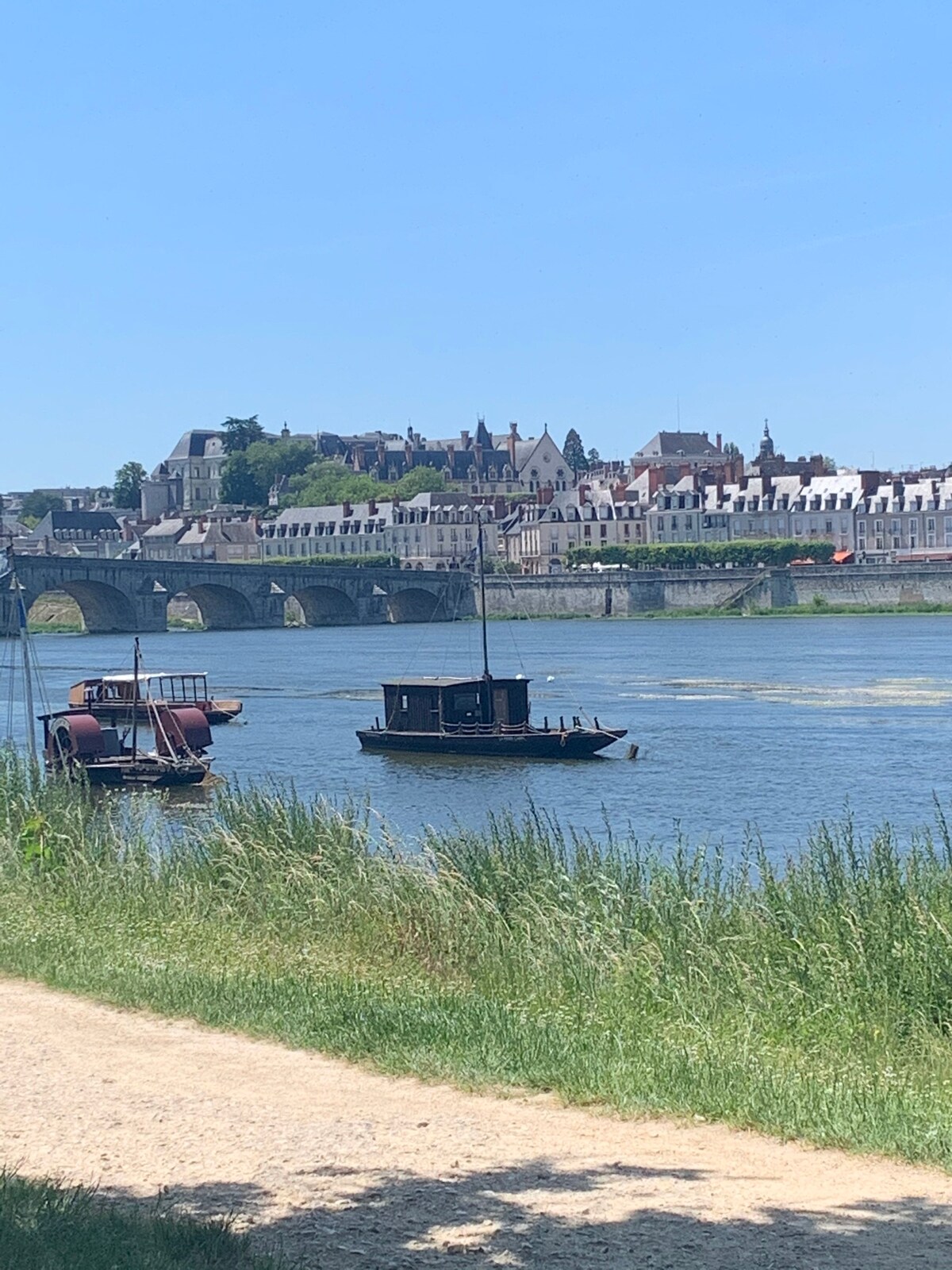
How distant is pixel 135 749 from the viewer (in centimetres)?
3856

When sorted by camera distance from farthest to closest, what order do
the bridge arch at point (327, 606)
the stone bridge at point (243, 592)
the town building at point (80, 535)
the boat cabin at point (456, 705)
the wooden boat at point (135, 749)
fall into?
1. the town building at point (80, 535)
2. the bridge arch at point (327, 606)
3. the stone bridge at point (243, 592)
4. the boat cabin at point (456, 705)
5. the wooden boat at point (135, 749)

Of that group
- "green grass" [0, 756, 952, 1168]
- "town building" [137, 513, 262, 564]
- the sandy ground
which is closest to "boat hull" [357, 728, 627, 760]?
"green grass" [0, 756, 952, 1168]

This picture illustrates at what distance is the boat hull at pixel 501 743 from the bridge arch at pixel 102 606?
63194mm

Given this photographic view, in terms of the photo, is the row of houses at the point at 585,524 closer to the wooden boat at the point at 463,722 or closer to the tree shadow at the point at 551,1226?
the wooden boat at the point at 463,722

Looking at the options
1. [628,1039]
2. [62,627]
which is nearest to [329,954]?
[628,1039]

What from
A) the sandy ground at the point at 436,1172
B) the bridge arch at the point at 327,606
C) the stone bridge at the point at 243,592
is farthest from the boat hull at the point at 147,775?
the bridge arch at the point at 327,606

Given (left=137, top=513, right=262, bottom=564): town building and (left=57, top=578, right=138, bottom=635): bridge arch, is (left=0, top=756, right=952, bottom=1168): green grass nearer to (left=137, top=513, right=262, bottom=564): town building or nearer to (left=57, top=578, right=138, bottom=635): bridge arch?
(left=57, top=578, right=138, bottom=635): bridge arch

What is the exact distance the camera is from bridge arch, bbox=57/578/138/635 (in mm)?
107125

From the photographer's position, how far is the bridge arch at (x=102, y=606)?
107125 mm

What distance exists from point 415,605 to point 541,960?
10548cm

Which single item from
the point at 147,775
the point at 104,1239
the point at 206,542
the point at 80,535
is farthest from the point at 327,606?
the point at 104,1239

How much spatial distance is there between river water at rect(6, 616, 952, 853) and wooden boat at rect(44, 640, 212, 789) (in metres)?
1.23

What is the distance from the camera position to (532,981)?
12641mm

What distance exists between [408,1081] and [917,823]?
18.9m
